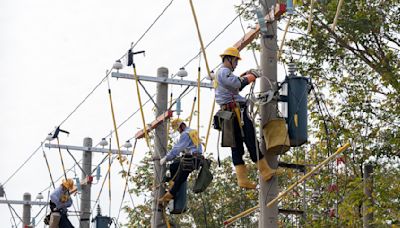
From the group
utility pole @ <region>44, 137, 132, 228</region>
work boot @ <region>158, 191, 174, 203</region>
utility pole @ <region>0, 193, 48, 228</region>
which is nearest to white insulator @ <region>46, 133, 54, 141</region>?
utility pole @ <region>44, 137, 132, 228</region>

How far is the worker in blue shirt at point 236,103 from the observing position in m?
10.7

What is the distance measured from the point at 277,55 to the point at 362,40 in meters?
7.49

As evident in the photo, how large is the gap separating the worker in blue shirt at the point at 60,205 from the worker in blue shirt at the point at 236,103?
709 cm

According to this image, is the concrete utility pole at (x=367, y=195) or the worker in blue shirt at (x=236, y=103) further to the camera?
the concrete utility pole at (x=367, y=195)

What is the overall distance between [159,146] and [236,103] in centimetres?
539

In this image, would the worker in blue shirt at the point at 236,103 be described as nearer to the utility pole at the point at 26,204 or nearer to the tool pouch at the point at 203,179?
the tool pouch at the point at 203,179

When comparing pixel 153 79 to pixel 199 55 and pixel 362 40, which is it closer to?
pixel 199 55

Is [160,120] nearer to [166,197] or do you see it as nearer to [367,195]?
[166,197]

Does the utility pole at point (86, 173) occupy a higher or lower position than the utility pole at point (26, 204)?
lower

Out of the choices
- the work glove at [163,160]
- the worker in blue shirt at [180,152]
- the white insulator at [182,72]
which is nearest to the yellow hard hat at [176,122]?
the worker in blue shirt at [180,152]

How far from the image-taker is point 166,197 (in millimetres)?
15539

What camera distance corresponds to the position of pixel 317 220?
60.3ft

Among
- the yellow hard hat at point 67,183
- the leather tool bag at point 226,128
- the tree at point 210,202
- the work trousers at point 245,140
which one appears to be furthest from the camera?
the tree at point 210,202

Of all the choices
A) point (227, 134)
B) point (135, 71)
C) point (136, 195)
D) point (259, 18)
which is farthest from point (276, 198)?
point (136, 195)
